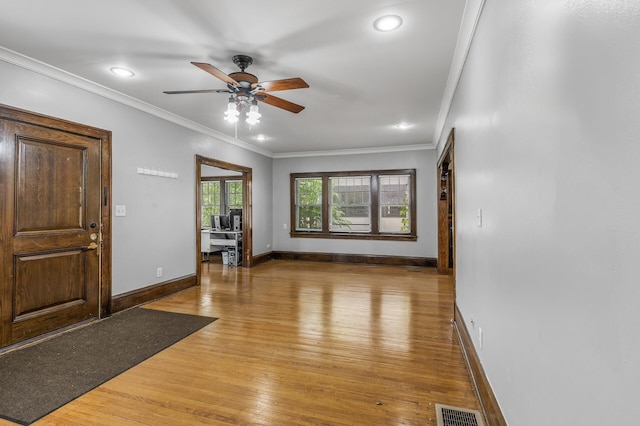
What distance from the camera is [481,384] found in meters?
2.10

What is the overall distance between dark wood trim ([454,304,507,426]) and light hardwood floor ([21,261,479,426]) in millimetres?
78

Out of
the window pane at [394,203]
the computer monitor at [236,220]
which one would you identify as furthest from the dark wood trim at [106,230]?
the window pane at [394,203]

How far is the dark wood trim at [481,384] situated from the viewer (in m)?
1.75

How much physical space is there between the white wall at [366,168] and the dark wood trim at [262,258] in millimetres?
282

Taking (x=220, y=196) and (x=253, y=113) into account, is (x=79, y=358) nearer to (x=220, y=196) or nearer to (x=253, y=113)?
(x=253, y=113)

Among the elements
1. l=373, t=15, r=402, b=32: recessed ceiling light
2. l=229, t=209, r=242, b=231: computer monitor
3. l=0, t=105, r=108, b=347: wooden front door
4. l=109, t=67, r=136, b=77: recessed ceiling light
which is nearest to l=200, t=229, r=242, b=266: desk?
l=229, t=209, r=242, b=231: computer monitor

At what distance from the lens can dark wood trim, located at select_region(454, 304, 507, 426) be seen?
175 centimetres

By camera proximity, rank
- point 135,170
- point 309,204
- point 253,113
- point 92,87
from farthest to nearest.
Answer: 1. point 309,204
2. point 135,170
3. point 92,87
4. point 253,113

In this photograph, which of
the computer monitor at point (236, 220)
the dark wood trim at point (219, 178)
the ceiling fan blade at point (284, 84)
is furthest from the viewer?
the dark wood trim at point (219, 178)

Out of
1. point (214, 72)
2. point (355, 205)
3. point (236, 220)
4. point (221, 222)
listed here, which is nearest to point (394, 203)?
point (355, 205)

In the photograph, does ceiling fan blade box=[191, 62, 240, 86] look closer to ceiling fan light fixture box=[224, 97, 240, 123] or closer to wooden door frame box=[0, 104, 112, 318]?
ceiling fan light fixture box=[224, 97, 240, 123]

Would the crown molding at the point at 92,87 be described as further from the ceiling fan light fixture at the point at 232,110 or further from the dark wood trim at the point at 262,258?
the dark wood trim at the point at 262,258

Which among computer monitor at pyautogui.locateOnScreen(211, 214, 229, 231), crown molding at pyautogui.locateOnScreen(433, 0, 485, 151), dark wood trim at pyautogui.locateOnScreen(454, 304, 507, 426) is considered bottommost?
dark wood trim at pyautogui.locateOnScreen(454, 304, 507, 426)

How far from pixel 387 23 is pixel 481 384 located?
262 centimetres
